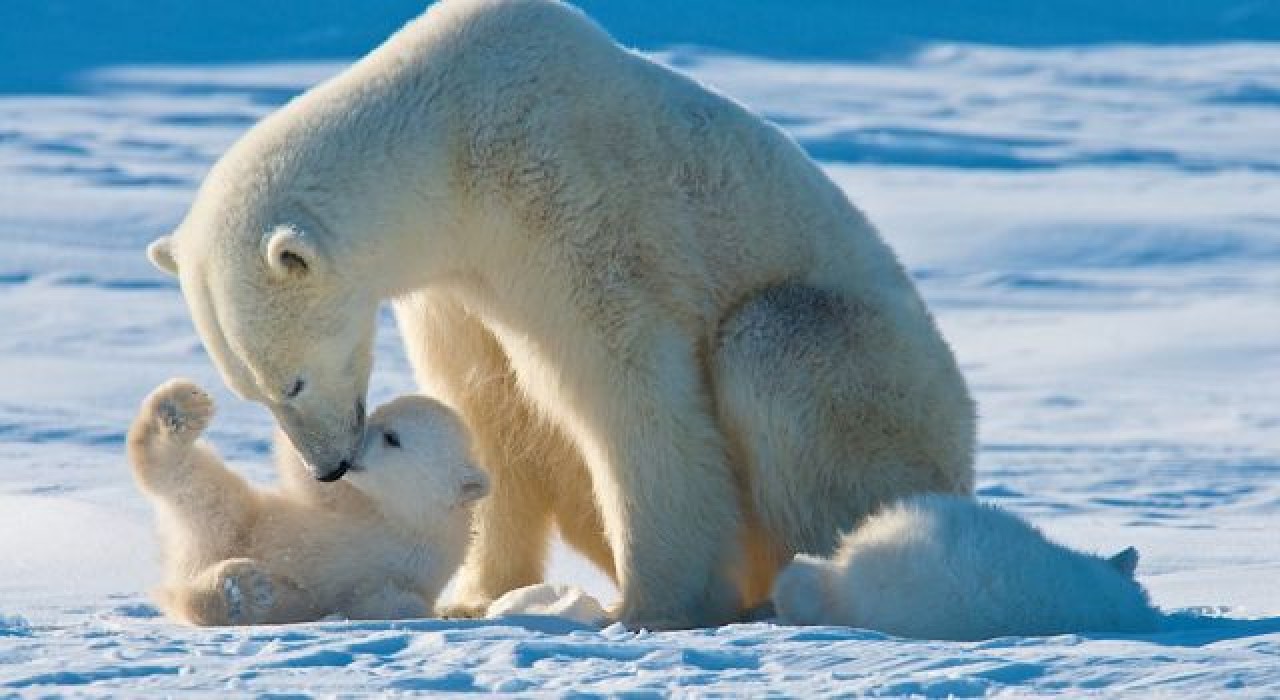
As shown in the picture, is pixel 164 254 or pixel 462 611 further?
pixel 462 611

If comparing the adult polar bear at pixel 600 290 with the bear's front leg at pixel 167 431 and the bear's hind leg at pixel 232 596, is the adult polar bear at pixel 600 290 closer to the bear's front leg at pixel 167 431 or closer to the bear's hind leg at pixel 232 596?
the bear's front leg at pixel 167 431

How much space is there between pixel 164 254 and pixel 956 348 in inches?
281

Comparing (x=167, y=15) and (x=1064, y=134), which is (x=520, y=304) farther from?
(x=167, y=15)

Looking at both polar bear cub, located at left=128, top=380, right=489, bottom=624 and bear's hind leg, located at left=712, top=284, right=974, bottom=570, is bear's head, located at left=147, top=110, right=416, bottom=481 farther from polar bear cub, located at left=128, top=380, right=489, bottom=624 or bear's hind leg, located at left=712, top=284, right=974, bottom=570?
bear's hind leg, located at left=712, top=284, right=974, bottom=570

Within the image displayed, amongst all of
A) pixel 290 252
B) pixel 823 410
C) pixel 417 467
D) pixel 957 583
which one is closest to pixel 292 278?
pixel 290 252

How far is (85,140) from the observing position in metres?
19.1

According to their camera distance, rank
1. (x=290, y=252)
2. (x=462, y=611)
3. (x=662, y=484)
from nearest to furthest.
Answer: (x=290, y=252) < (x=662, y=484) < (x=462, y=611)

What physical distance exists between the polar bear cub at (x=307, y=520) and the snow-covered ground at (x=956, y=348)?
19 cm

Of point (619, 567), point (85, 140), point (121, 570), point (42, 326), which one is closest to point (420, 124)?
point (619, 567)

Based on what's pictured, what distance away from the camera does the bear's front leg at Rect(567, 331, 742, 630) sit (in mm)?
5309

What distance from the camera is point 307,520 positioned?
5293 millimetres

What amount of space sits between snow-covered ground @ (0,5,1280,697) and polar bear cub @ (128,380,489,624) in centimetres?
19

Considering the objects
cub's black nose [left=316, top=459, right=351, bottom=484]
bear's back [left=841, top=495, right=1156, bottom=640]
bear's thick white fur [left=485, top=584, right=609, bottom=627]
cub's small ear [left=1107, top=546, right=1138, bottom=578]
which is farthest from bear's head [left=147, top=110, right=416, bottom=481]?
cub's small ear [left=1107, top=546, right=1138, bottom=578]

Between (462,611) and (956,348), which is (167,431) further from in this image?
(956,348)
